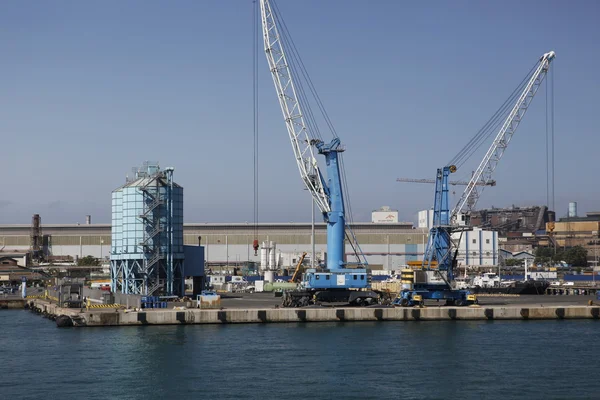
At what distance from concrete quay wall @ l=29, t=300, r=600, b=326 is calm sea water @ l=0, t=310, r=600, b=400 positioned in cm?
151

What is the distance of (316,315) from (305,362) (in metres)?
18.9

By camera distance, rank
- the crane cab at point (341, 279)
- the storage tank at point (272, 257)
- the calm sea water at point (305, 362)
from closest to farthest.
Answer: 1. the calm sea water at point (305, 362)
2. the crane cab at point (341, 279)
3. the storage tank at point (272, 257)

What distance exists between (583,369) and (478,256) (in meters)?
135

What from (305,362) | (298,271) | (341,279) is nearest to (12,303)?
(341,279)

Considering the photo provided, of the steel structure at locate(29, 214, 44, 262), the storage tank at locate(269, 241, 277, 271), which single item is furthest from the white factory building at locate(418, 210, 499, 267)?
the steel structure at locate(29, 214, 44, 262)

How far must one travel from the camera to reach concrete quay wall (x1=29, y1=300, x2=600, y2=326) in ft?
201

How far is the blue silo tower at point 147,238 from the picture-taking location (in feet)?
254

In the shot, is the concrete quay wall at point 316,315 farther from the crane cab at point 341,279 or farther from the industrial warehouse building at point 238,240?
the industrial warehouse building at point 238,240

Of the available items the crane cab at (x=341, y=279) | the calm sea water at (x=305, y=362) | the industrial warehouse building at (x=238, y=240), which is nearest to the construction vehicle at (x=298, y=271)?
the industrial warehouse building at (x=238, y=240)

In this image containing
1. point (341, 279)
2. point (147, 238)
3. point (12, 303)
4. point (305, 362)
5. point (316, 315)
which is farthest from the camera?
point (12, 303)

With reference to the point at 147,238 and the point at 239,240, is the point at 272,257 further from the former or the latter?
the point at 147,238

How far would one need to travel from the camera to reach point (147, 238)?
77.4m

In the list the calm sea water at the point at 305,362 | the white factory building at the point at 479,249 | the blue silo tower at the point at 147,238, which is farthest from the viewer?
the white factory building at the point at 479,249

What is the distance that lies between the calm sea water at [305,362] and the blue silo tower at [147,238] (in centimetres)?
1561
